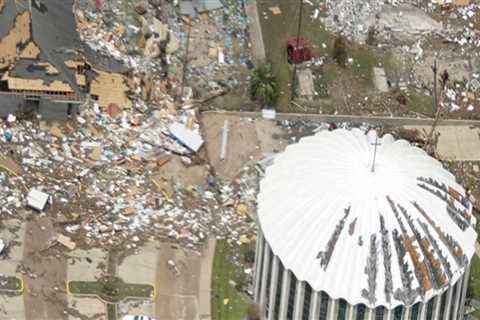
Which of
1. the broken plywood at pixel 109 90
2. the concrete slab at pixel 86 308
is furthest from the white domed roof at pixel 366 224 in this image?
the broken plywood at pixel 109 90

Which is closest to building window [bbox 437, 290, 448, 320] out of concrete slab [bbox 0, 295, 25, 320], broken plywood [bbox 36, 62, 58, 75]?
concrete slab [bbox 0, 295, 25, 320]

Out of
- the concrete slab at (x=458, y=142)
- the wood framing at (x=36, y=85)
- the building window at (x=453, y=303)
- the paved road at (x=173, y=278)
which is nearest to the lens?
the building window at (x=453, y=303)

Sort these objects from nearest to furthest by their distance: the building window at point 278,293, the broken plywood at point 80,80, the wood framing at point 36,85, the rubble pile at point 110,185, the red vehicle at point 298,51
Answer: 1. the building window at point 278,293
2. the rubble pile at point 110,185
3. the wood framing at point 36,85
4. the broken plywood at point 80,80
5. the red vehicle at point 298,51

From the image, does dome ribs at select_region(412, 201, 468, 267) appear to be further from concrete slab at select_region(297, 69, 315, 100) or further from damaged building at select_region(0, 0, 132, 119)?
damaged building at select_region(0, 0, 132, 119)

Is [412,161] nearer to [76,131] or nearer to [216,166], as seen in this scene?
[216,166]

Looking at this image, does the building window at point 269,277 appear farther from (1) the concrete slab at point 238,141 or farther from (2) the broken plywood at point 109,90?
(2) the broken plywood at point 109,90

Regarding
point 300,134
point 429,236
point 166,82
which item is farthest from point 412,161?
point 166,82
